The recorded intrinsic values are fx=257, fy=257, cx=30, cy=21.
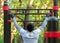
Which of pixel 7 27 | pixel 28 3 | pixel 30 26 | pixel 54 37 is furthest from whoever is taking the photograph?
pixel 28 3

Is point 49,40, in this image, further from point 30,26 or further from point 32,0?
point 32,0

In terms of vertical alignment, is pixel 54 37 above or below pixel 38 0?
below

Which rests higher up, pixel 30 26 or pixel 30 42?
pixel 30 26

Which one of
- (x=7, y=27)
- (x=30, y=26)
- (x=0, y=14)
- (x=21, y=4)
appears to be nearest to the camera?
(x=30, y=26)

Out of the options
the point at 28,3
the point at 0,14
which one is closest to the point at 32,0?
the point at 28,3

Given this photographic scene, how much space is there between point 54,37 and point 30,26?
4.65 feet

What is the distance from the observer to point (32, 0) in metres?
9.52

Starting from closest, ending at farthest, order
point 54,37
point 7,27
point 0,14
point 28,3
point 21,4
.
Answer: point 54,37 → point 7,27 → point 28,3 → point 21,4 → point 0,14

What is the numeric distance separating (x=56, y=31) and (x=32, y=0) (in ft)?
23.2

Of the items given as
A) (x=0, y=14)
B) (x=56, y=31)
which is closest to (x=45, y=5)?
(x=0, y=14)

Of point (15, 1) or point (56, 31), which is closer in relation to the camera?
point (56, 31)

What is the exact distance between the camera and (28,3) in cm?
941

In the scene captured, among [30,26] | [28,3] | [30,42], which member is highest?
[28,3]

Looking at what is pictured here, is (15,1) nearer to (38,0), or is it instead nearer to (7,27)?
(38,0)
